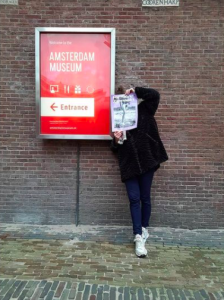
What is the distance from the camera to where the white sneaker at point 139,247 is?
177 inches

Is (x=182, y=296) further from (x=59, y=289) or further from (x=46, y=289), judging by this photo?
(x=46, y=289)

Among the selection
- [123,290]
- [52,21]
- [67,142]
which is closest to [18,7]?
[52,21]

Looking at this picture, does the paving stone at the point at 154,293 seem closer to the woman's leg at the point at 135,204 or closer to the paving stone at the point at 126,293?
the paving stone at the point at 126,293

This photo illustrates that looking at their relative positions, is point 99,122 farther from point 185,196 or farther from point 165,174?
point 185,196

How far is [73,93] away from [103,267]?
2.60 meters

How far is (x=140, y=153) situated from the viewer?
473cm

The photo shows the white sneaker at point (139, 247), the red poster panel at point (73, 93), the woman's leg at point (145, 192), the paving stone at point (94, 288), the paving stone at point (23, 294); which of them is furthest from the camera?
the red poster panel at point (73, 93)

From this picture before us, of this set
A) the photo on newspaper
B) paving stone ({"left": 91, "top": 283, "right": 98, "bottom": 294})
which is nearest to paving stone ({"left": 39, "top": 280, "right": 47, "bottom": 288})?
paving stone ({"left": 91, "top": 283, "right": 98, "bottom": 294})

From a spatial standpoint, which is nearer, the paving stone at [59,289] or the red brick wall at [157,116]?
the paving stone at [59,289]

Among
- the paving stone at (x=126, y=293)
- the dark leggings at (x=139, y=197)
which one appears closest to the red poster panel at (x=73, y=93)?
the dark leggings at (x=139, y=197)

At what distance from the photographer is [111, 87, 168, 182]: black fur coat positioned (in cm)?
469

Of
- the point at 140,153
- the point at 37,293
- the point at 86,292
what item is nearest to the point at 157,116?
the point at 140,153

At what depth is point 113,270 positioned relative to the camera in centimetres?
411

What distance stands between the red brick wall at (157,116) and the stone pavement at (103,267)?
408 millimetres
